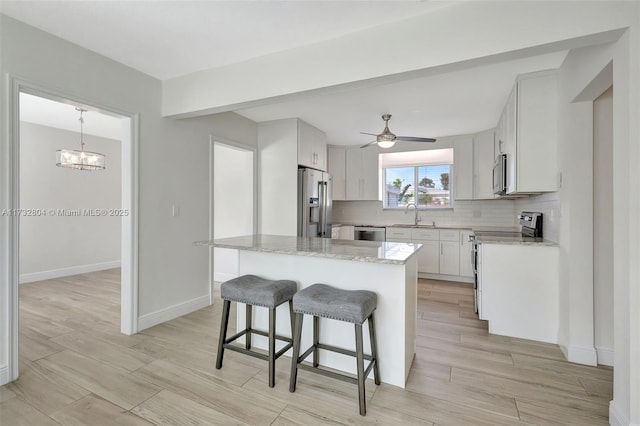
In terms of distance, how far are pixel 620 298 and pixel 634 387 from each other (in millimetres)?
440

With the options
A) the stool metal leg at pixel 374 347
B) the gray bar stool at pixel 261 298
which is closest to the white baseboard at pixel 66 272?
the gray bar stool at pixel 261 298

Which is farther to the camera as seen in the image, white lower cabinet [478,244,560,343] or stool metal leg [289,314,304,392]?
white lower cabinet [478,244,560,343]

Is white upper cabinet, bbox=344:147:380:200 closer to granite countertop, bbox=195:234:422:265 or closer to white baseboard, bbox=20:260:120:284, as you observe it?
granite countertop, bbox=195:234:422:265

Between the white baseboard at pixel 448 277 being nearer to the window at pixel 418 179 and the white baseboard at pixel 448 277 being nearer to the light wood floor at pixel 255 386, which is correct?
the window at pixel 418 179

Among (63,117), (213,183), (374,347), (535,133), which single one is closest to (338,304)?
(374,347)

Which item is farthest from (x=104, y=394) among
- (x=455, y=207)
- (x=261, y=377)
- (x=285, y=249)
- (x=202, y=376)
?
(x=455, y=207)

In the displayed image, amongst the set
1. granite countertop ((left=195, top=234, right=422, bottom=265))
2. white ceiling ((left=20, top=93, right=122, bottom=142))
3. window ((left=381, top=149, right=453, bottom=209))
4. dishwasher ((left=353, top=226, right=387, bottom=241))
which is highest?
white ceiling ((left=20, top=93, right=122, bottom=142))

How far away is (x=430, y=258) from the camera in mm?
5090

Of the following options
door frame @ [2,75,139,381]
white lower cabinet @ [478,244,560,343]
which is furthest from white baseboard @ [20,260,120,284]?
white lower cabinet @ [478,244,560,343]

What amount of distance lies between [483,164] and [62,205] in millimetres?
7129

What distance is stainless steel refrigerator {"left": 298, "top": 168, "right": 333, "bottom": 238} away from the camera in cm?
431

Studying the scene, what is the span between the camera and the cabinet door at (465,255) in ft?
15.9

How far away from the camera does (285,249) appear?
216 cm

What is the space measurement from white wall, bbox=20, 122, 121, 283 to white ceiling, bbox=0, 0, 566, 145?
3.43m
